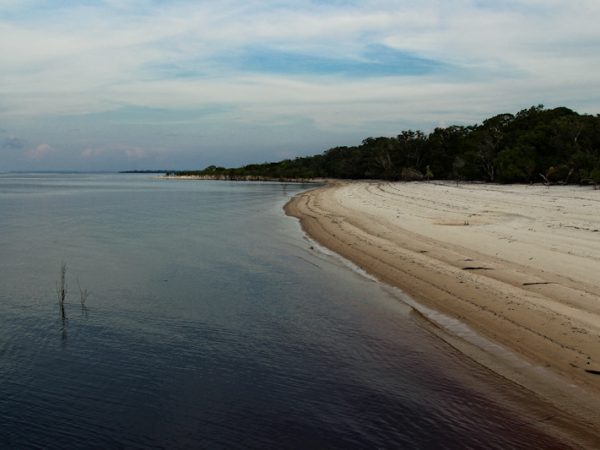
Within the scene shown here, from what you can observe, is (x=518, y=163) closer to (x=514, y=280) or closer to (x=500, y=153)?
(x=500, y=153)

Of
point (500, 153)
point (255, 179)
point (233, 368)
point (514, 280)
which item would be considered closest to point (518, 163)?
point (500, 153)

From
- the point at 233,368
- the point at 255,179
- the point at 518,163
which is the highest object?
the point at 518,163

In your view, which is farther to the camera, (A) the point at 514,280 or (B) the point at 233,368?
(A) the point at 514,280

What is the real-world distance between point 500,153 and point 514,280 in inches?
2220

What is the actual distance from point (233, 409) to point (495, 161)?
209ft

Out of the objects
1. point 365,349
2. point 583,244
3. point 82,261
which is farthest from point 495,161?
point 365,349

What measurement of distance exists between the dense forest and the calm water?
4168cm

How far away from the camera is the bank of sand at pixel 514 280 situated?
7.33 meters

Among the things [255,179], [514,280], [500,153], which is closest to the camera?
[514,280]

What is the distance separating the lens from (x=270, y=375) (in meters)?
7.85

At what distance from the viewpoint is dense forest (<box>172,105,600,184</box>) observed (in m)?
56.3

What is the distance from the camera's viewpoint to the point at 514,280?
12.0 meters

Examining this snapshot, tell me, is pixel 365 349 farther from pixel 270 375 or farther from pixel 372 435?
pixel 372 435

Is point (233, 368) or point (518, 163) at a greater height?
point (518, 163)
